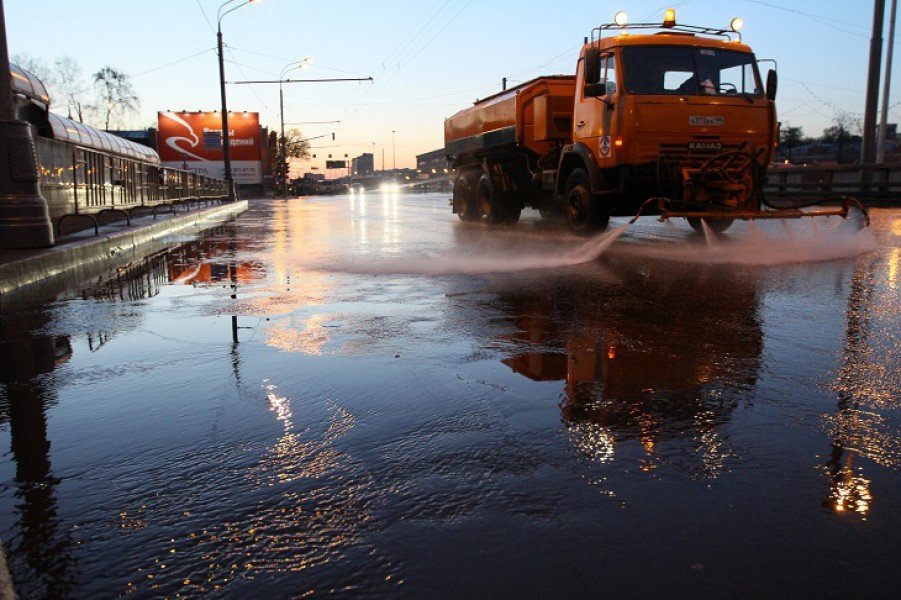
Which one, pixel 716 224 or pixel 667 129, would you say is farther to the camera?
pixel 716 224

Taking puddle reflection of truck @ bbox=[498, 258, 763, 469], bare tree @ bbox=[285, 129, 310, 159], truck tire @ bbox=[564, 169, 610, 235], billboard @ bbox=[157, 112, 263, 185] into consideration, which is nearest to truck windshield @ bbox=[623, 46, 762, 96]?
truck tire @ bbox=[564, 169, 610, 235]

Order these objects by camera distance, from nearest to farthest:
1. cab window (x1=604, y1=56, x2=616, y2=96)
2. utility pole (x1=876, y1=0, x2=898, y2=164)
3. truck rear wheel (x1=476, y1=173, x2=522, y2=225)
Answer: cab window (x1=604, y1=56, x2=616, y2=96) → truck rear wheel (x1=476, y1=173, x2=522, y2=225) → utility pole (x1=876, y1=0, x2=898, y2=164)

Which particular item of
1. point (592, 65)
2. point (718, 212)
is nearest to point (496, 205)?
point (592, 65)

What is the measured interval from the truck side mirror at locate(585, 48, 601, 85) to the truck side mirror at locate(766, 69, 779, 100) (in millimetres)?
2716

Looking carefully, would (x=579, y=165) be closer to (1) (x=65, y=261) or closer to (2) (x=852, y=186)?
(1) (x=65, y=261)

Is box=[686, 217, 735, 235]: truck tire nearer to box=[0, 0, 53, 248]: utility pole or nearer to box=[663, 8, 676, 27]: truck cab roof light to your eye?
box=[663, 8, 676, 27]: truck cab roof light

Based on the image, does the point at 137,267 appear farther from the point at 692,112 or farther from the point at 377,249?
the point at 692,112

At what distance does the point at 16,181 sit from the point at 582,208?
27.7ft

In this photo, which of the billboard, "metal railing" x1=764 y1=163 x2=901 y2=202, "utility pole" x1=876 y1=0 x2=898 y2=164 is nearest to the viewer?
"metal railing" x1=764 y1=163 x2=901 y2=202

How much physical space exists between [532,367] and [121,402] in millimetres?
2249

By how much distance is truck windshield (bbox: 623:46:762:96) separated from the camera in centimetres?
1167

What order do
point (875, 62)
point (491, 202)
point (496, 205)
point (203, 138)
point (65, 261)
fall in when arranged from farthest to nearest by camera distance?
point (203, 138) < point (875, 62) < point (491, 202) < point (496, 205) < point (65, 261)

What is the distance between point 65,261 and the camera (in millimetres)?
9438

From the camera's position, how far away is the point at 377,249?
12102 millimetres
